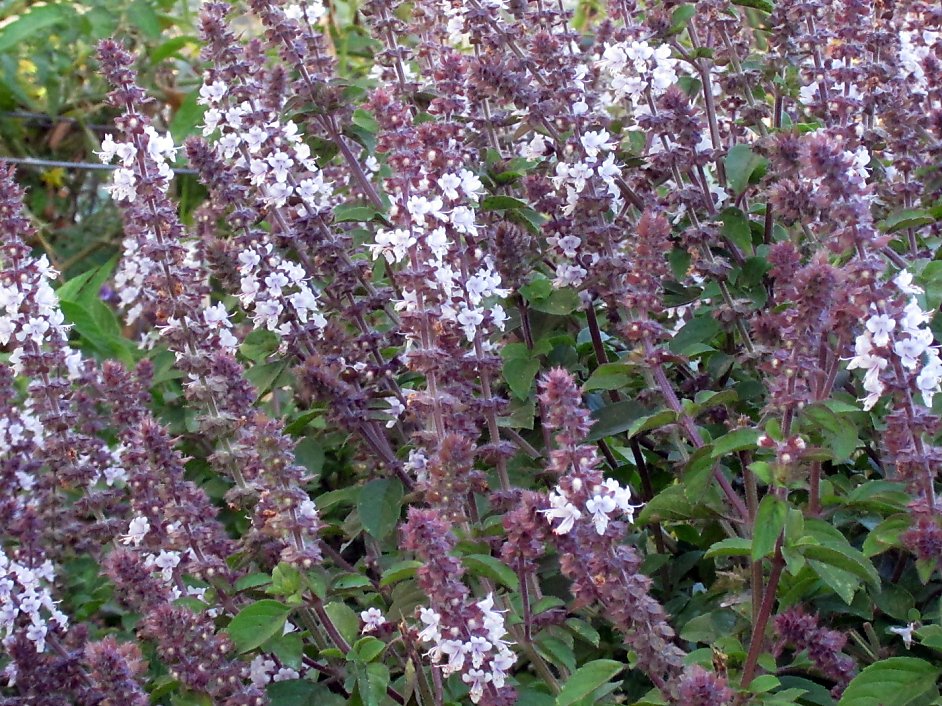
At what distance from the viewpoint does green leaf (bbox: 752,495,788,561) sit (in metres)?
1.85

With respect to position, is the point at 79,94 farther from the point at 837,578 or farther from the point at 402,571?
the point at 837,578

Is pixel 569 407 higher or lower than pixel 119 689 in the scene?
higher

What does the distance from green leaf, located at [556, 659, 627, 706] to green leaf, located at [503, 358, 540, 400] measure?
0.72m

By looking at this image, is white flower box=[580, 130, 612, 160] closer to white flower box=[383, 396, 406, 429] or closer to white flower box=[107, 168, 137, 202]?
white flower box=[383, 396, 406, 429]

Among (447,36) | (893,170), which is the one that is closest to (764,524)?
(893,170)

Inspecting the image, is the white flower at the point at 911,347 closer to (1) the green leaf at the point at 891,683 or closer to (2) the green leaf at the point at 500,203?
(1) the green leaf at the point at 891,683

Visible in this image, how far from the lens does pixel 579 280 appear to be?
2.70 m

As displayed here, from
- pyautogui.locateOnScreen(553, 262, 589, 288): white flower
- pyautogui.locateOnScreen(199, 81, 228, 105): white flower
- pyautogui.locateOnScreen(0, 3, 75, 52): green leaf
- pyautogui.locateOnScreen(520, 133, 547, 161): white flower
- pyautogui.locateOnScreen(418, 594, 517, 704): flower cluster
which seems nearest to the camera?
pyautogui.locateOnScreen(418, 594, 517, 704): flower cluster

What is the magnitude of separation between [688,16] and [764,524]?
1273 mm

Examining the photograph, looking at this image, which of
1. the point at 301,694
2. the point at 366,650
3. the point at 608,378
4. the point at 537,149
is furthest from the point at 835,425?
the point at 537,149

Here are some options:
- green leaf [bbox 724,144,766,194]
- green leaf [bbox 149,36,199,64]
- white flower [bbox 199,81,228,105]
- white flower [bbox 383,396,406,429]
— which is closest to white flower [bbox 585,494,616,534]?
white flower [bbox 383,396,406,429]

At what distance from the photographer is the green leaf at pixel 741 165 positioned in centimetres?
263

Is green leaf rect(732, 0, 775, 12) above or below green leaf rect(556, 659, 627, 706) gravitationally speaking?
above

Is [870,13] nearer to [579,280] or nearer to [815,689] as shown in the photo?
[579,280]
